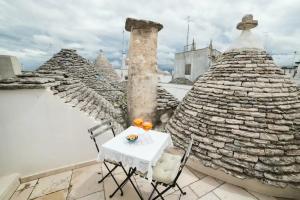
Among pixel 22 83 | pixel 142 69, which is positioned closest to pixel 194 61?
pixel 142 69

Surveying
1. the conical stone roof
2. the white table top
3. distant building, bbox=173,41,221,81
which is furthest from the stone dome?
the conical stone roof

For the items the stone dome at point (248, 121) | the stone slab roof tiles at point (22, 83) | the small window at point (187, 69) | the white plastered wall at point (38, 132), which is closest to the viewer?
the stone slab roof tiles at point (22, 83)

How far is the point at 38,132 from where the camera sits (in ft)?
12.0

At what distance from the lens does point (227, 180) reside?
3.98 m

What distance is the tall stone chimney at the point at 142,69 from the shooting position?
239 inches

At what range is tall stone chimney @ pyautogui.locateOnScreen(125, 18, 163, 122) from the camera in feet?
19.9

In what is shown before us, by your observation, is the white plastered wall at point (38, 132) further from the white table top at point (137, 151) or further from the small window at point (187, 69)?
the small window at point (187, 69)

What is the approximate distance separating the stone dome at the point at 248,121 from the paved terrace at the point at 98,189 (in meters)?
0.42

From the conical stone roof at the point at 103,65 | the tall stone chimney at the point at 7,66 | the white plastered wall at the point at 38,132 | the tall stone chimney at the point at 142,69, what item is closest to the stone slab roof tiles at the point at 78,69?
the tall stone chimney at the point at 142,69

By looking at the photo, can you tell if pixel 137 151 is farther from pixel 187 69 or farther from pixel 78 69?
pixel 187 69

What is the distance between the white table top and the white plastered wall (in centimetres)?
137

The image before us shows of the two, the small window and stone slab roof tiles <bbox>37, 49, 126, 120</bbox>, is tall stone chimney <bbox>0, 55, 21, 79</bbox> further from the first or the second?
the small window

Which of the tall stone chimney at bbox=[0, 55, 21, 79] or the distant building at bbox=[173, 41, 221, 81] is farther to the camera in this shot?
the distant building at bbox=[173, 41, 221, 81]

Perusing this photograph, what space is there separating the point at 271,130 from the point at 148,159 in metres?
3.13
